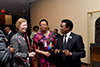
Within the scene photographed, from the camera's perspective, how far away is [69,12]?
4.82m

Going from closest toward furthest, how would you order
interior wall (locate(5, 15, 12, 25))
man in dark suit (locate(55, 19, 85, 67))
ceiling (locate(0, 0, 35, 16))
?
1. man in dark suit (locate(55, 19, 85, 67))
2. ceiling (locate(0, 0, 35, 16))
3. interior wall (locate(5, 15, 12, 25))

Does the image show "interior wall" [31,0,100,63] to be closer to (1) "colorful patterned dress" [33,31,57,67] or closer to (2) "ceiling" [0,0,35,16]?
(2) "ceiling" [0,0,35,16]

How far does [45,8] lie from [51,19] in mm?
924

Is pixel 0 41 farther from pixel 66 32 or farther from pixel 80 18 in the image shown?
pixel 80 18

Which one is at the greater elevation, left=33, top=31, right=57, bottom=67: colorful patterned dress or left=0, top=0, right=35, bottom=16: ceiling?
left=0, top=0, right=35, bottom=16: ceiling

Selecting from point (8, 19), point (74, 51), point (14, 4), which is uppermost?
point (14, 4)

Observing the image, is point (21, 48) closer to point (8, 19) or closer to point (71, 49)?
point (71, 49)

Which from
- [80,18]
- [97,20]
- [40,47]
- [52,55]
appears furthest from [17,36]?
[80,18]

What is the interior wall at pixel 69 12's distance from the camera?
4125 millimetres

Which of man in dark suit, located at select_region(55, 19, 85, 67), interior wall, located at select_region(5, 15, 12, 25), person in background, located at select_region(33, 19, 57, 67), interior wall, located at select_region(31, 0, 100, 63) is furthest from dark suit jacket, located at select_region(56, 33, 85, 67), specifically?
interior wall, located at select_region(5, 15, 12, 25)

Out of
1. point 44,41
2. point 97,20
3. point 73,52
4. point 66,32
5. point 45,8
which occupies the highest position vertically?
point 45,8

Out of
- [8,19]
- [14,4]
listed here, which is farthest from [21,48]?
[8,19]

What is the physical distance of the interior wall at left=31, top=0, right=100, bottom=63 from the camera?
13.5ft

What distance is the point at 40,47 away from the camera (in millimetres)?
2316
